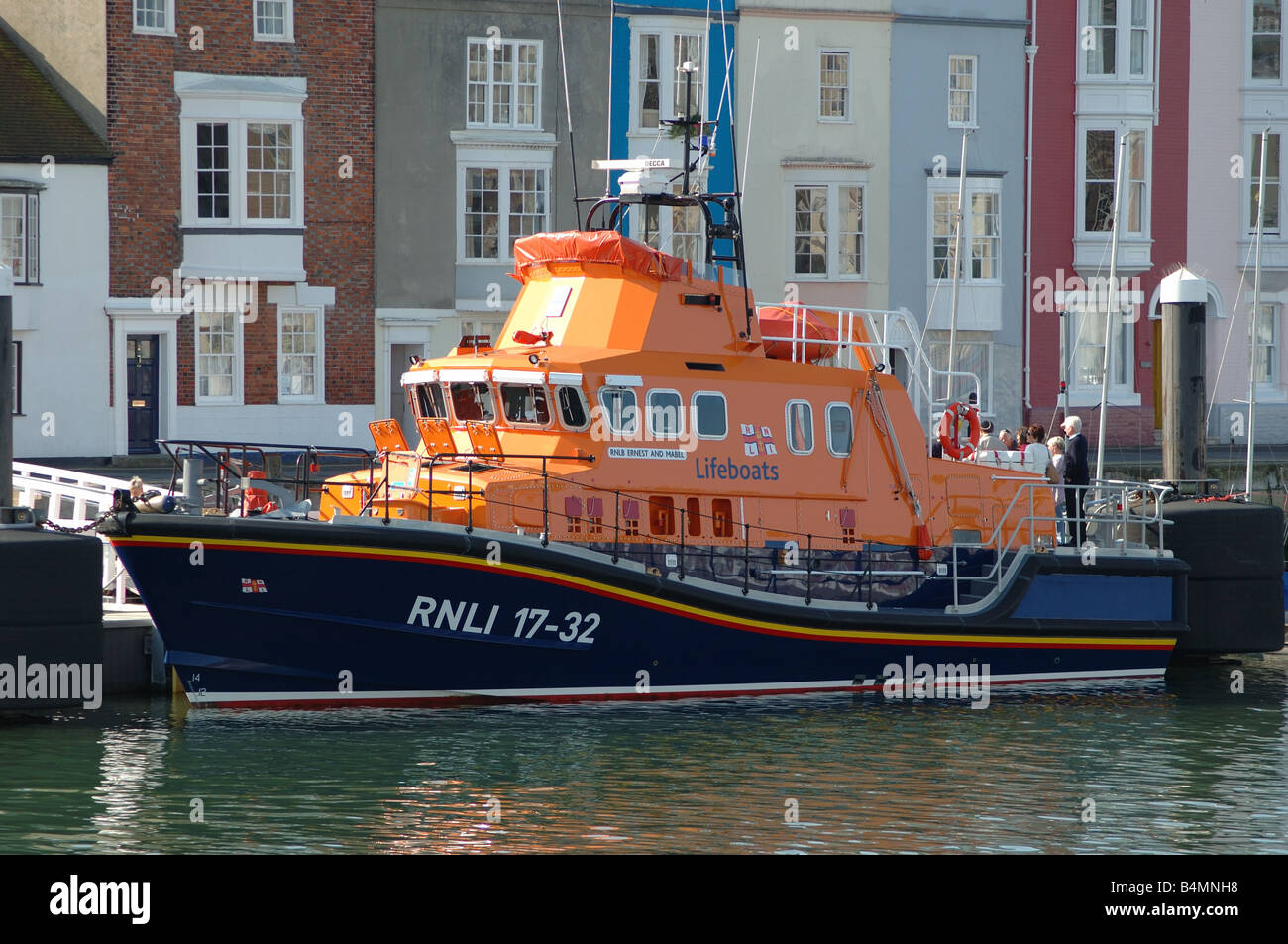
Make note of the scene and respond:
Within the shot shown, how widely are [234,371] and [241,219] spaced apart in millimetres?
2561

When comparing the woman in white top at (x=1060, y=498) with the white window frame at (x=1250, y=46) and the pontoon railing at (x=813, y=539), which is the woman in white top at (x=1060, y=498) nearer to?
the pontoon railing at (x=813, y=539)

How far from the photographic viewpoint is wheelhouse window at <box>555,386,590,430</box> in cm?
1380

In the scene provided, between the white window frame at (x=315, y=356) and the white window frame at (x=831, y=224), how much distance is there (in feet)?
28.1

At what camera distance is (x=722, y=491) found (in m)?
14.3

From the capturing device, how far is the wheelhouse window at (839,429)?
14773mm

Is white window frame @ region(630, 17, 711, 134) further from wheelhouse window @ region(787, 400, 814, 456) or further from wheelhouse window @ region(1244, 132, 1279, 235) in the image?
wheelhouse window @ region(787, 400, 814, 456)

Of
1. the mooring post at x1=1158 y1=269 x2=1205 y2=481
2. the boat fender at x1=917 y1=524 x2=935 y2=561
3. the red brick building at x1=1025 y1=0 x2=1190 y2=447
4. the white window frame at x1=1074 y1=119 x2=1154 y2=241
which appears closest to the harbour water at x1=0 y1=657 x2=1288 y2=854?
the boat fender at x1=917 y1=524 x2=935 y2=561

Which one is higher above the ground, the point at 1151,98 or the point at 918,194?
the point at 1151,98

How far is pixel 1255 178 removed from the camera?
3266cm

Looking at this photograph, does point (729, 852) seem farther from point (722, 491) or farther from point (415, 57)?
point (415, 57)

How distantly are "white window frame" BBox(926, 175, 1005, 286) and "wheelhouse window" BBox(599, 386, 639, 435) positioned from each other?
1811cm

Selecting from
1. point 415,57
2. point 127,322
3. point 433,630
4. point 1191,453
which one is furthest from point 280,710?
point 415,57

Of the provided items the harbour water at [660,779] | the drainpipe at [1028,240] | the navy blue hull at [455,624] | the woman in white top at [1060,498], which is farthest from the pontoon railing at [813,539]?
the drainpipe at [1028,240]
